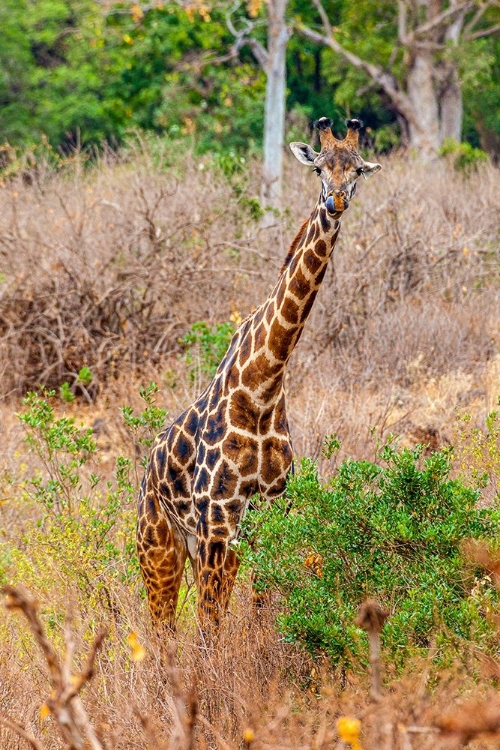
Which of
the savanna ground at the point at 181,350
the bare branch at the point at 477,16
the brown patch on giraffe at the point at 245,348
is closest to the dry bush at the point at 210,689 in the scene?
the savanna ground at the point at 181,350

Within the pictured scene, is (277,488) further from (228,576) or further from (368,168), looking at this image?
(368,168)

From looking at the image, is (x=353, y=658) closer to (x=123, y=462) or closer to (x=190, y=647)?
(x=190, y=647)

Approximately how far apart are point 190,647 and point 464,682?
149cm

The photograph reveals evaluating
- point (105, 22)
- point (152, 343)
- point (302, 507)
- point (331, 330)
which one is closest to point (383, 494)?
point (302, 507)

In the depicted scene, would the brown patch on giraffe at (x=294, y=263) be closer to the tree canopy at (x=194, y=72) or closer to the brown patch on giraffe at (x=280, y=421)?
the brown patch on giraffe at (x=280, y=421)

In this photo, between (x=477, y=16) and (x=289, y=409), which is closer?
(x=289, y=409)

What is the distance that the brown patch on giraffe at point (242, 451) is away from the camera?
5.33m

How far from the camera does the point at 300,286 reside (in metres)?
5.30

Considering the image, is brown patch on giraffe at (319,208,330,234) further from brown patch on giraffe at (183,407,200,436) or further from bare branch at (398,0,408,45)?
bare branch at (398,0,408,45)

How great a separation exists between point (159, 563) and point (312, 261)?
5.73ft

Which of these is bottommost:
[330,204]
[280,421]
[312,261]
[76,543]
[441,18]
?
[76,543]

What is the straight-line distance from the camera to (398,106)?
84.9 feet

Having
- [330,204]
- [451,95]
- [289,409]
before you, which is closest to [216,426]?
[330,204]

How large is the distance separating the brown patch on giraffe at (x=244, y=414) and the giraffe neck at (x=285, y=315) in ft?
0.15
